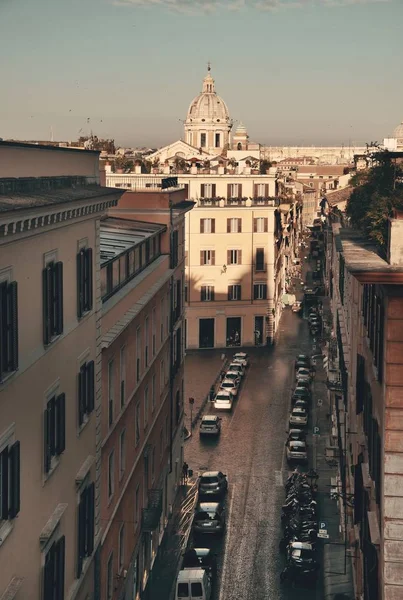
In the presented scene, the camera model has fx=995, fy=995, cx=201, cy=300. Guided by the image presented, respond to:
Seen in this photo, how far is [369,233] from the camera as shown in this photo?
1873 centimetres

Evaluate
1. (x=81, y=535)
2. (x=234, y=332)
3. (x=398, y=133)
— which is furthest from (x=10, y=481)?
(x=398, y=133)

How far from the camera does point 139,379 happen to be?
2622 centimetres

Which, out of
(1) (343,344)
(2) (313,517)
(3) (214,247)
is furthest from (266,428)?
(3) (214,247)

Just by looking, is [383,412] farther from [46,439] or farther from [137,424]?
[137,424]

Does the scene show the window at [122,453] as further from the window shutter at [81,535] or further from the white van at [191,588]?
the window shutter at [81,535]

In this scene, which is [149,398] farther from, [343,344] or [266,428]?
[266,428]

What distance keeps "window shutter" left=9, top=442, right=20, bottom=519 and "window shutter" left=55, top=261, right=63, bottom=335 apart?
287 cm

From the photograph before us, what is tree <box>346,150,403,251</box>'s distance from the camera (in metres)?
17.6

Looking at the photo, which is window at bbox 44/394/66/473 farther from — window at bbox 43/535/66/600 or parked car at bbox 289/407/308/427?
parked car at bbox 289/407/308/427

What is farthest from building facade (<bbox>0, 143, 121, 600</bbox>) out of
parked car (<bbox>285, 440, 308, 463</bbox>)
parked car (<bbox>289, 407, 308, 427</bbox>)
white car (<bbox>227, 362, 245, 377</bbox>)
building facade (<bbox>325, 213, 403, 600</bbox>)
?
white car (<bbox>227, 362, 245, 377</bbox>)

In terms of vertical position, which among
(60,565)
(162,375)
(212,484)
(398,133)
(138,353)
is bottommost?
(212,484)

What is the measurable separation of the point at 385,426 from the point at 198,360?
4433 cm

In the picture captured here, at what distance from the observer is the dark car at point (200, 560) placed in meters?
28.7

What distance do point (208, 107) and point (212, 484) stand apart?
147 m
